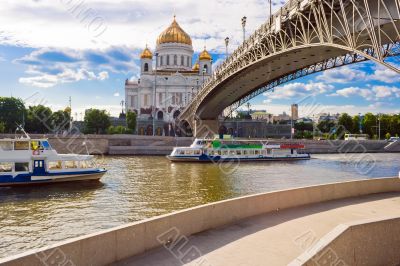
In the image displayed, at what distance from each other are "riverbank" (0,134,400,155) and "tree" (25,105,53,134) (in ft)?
74.3

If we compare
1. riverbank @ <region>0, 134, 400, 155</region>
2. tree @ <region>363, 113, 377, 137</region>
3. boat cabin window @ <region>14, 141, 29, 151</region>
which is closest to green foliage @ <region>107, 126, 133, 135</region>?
riverbank @ <region>0, 134, 400, 155</region>

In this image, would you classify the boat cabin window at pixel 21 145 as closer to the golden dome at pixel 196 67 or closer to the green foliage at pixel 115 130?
the green foliage at pixel 115 130

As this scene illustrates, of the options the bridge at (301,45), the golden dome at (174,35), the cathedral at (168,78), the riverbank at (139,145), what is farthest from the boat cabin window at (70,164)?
the golden dome at (174,35)

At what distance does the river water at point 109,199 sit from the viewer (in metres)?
12.0

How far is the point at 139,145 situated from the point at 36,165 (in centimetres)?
2737

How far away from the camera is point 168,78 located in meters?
91.9

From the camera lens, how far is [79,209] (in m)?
15.3

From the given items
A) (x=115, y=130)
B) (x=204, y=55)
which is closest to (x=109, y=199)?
(x=115, y=130)

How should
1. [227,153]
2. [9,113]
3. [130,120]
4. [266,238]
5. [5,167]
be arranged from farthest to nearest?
1. [130,120]
2. [9,113]
3. [227,153]
4. [5,167]
5. [266,238]

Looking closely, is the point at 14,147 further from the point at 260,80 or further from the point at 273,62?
the point at 260,80

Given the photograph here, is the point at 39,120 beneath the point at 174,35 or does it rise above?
beneath

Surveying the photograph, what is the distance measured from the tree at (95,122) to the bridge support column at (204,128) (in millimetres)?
21690

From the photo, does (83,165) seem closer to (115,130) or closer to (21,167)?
(21,167)

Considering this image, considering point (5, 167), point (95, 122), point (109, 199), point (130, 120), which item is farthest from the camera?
point (130, 120)
